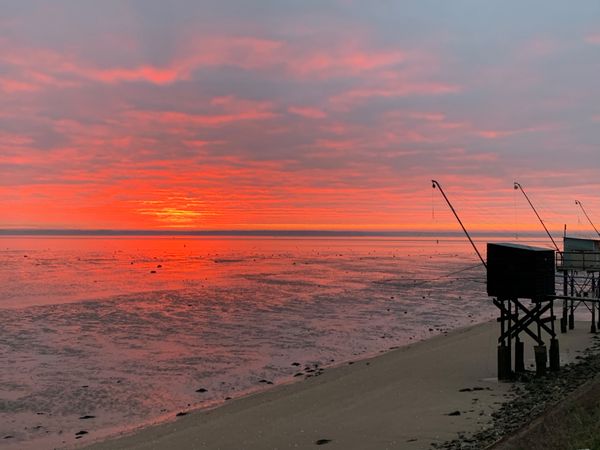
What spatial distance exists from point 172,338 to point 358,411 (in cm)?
1884

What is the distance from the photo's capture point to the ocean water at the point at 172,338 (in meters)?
20.8

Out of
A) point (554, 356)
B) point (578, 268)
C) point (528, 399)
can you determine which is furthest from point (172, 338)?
point (578, 268)

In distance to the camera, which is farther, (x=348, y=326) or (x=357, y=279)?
(x=357, y=279)

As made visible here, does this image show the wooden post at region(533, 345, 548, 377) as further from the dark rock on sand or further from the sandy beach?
the sandy beach

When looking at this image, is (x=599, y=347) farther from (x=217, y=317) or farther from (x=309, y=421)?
(x=217, y=317)

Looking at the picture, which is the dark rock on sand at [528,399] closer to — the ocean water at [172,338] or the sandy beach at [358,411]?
the sandy beach at [358,411]

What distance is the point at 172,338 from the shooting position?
34.2 meters

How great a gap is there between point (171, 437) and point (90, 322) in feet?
85.4

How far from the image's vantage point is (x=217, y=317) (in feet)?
141

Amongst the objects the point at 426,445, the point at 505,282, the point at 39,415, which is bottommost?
the point at 39,415

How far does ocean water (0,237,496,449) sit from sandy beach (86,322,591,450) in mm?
1954

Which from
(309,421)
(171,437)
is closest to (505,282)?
(309,421)

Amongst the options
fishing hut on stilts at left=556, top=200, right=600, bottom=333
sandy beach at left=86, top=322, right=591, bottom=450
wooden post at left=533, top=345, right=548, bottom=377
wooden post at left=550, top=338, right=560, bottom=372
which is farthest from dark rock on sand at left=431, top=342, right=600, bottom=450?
fishing hut on stilts at left=556, top=200, right=600, bottom=333

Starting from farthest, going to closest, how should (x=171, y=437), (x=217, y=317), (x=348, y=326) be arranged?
(x=217, y=317) → (x=348, y=326) → (x=171, y=437)
